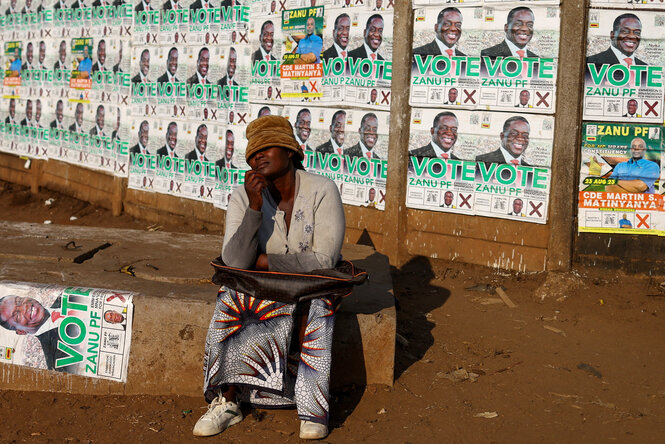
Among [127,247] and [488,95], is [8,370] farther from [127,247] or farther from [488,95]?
[488,95]

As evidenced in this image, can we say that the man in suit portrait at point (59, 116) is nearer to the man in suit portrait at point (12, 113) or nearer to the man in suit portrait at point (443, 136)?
the man in suit portrait at point (12, 113)

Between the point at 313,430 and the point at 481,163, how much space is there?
3.53 m

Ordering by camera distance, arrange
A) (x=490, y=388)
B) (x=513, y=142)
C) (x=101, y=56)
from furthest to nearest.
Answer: (x=101, y=56)
(x=513, y=142)
(x=490, y=388)

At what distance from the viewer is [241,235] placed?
12.2ft

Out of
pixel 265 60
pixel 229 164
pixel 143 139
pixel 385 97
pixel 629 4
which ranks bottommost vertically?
pixel 229 164

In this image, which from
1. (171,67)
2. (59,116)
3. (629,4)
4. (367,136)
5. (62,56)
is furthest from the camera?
(59,116)

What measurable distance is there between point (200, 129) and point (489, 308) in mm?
4200

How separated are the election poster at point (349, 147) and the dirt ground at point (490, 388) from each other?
120 centimetres

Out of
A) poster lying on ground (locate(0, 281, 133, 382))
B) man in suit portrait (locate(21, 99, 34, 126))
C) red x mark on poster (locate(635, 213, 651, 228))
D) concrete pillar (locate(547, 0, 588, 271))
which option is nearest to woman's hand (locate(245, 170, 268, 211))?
poster lying on ground (locate(0, 281, 133, 382))

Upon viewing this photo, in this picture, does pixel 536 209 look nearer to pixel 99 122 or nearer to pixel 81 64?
pixel 99 122

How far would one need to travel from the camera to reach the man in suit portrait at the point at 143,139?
9031 mm

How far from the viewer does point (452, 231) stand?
664 cm

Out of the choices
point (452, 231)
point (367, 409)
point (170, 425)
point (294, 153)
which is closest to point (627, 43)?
point (452, 231)

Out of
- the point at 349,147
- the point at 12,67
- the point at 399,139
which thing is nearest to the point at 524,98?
the point at 399,139
